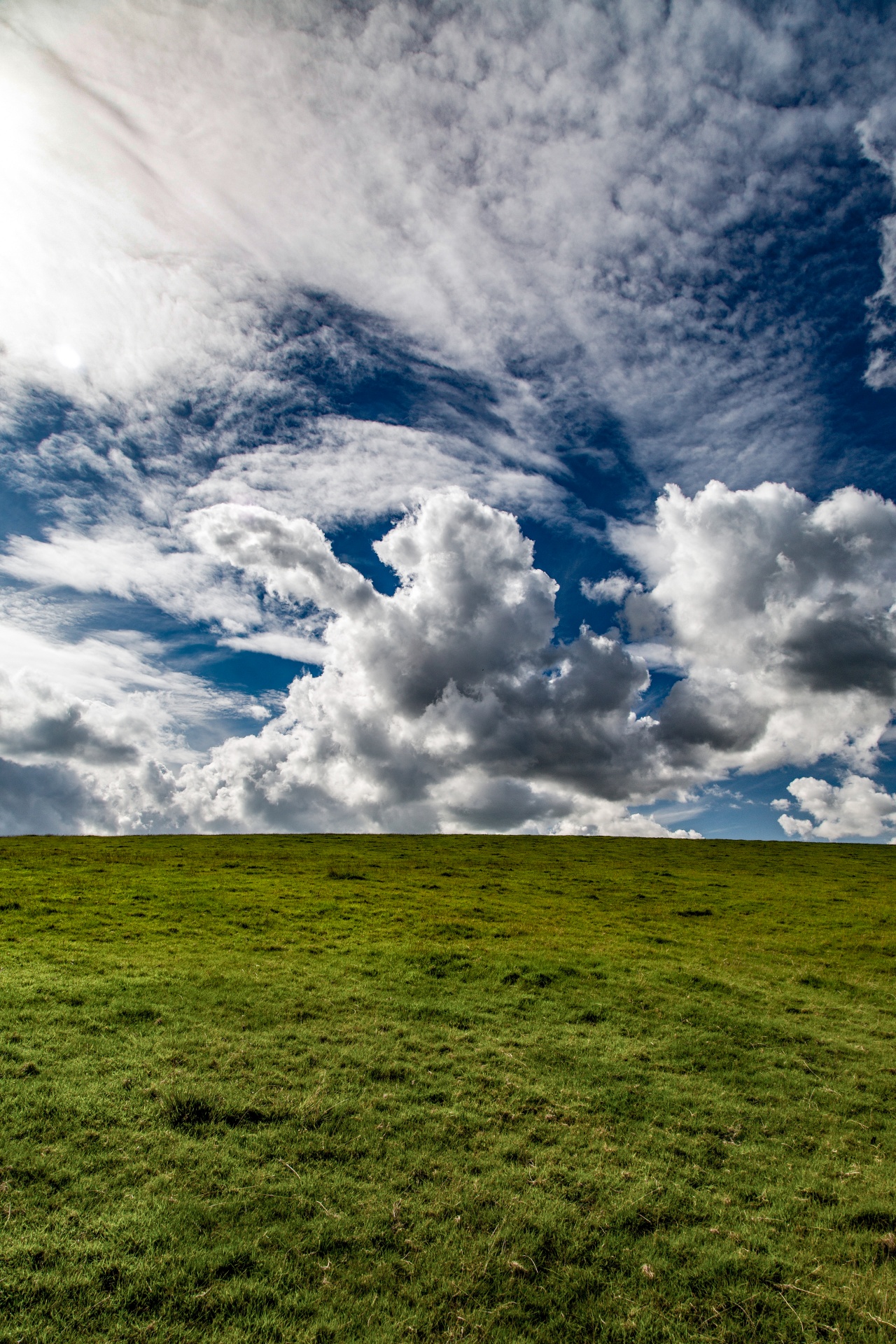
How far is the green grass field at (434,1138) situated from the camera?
274 inches

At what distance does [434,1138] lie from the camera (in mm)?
10062

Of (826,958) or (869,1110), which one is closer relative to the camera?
(869,1110)

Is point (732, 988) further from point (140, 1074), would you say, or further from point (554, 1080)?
point (140, 1074)

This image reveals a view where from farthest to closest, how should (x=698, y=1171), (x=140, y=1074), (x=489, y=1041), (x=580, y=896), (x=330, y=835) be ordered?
(x=330, y=835)
(x=580, y=896)
(x=489, y=1041)
(x=140, y=1074)
(x=698, y=1171)

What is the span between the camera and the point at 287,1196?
838cm

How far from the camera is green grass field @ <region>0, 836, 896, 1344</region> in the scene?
22.9 ft

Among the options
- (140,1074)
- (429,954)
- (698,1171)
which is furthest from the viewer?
(429,954)

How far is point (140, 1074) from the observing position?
1108 cm

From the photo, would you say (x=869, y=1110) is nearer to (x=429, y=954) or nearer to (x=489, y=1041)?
(x=489, y=1041)

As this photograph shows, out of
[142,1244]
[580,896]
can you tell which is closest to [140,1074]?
[142,1244]

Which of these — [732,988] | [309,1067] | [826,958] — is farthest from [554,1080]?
[826,958]

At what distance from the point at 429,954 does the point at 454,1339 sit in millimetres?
14125

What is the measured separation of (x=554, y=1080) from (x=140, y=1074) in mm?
7585

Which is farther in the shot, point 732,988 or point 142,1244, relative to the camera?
point 732,988
